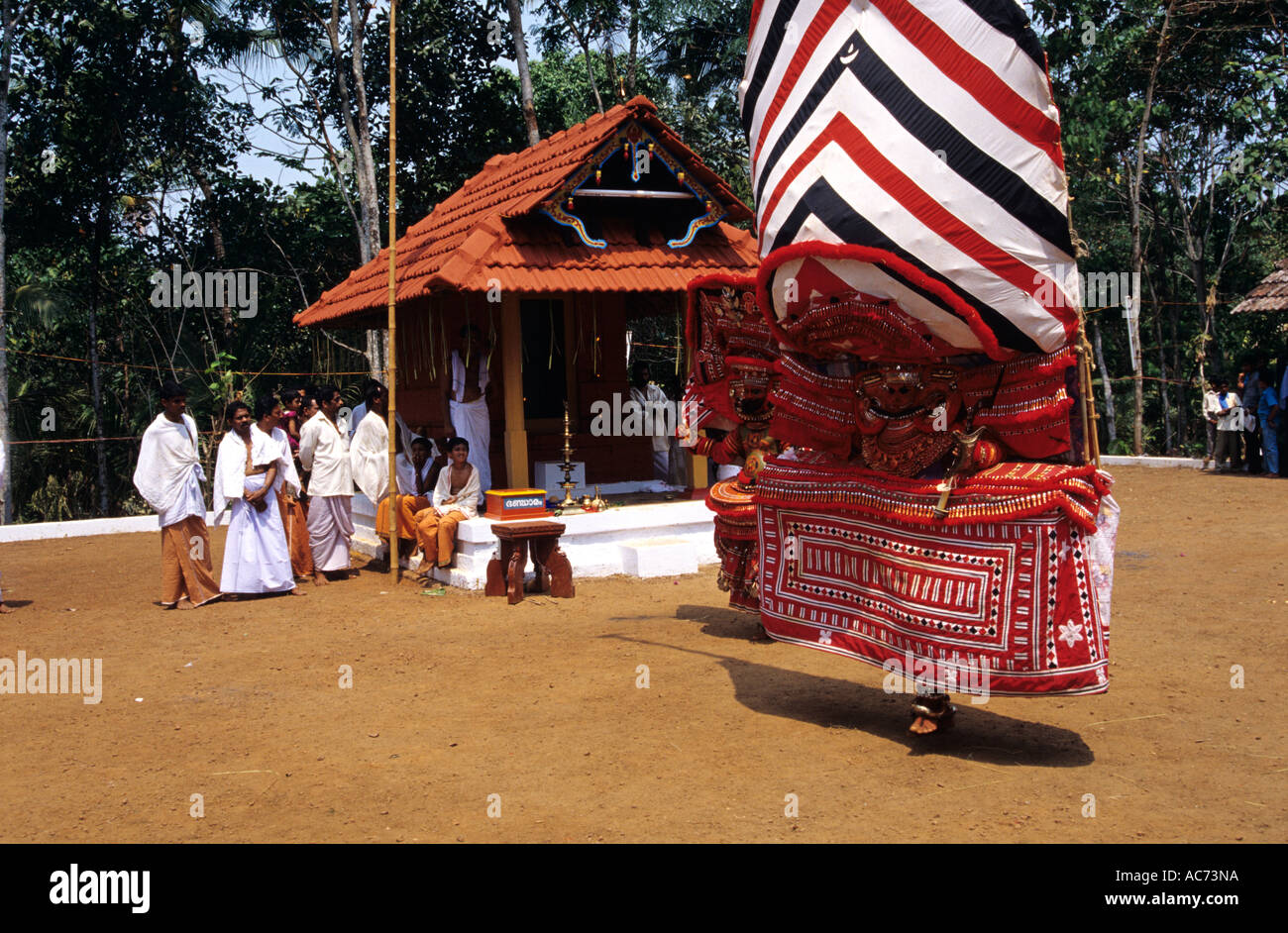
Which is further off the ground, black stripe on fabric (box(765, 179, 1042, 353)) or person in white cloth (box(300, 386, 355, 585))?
black stripe on fabric (box(765, 179, 1042, 353))

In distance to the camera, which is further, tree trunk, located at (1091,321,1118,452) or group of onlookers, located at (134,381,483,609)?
tree trunk, located at (1091,321,1118,452)

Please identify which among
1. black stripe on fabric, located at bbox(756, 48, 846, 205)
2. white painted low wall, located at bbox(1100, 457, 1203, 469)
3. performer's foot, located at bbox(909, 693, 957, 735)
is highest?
black stripe on fabric, located at bbox(756, 48, 846, 205)

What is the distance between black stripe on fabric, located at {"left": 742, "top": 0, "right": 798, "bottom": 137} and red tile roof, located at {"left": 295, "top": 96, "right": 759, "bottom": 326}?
462 cm

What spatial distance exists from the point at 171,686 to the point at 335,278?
15141 mm

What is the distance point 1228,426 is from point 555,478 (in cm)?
1108

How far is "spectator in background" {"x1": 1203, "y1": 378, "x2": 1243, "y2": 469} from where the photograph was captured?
626 inches

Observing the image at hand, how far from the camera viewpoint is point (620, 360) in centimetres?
1223

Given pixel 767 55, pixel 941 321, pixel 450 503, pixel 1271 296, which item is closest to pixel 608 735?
pixel 941 321

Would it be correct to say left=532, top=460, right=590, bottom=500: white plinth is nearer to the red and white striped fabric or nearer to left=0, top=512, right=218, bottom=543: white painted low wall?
left=0, top=512, right=218, bottom=543: white painted low wall

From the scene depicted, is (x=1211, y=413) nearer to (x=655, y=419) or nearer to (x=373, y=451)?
(x=655, y=419)

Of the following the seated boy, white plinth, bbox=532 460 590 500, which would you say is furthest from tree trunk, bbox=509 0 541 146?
the seated boy

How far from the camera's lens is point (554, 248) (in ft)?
33.9

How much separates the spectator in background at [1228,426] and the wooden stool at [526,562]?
11.9 metres

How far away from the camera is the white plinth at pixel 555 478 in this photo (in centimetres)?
1131
